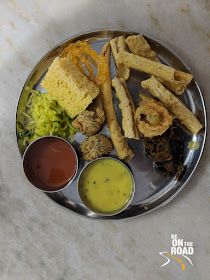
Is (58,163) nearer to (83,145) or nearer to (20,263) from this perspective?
(83,145)

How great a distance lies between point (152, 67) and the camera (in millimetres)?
2326

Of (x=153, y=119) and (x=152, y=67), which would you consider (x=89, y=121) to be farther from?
(x=152, y=67)

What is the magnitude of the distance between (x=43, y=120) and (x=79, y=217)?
1.05m

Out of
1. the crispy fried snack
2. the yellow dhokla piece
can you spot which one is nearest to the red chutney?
the yellow dhokla piece

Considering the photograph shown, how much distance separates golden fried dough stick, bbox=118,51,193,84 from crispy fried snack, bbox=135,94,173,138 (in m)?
0.28

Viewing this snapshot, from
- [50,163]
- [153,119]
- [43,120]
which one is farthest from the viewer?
[43,120]

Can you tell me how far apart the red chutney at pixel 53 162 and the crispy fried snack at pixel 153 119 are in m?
0.65

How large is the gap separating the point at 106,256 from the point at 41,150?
4.26 ft

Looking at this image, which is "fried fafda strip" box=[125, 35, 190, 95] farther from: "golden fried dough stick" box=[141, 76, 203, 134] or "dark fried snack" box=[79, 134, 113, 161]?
"dark fried snack" box=[79, 134, 113, 161]

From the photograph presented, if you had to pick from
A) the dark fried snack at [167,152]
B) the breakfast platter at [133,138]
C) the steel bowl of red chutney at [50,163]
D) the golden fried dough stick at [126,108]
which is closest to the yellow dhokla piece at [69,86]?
the breakfast platter at [133,138]

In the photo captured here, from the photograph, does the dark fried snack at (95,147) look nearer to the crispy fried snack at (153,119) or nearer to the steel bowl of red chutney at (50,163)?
the steel bowl of red chutney at (50,163)

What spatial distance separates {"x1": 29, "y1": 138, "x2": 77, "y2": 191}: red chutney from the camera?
7.50ft

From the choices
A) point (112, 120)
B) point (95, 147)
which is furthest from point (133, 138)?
point (95, 147)

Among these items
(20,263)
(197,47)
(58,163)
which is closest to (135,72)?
(197,47)
